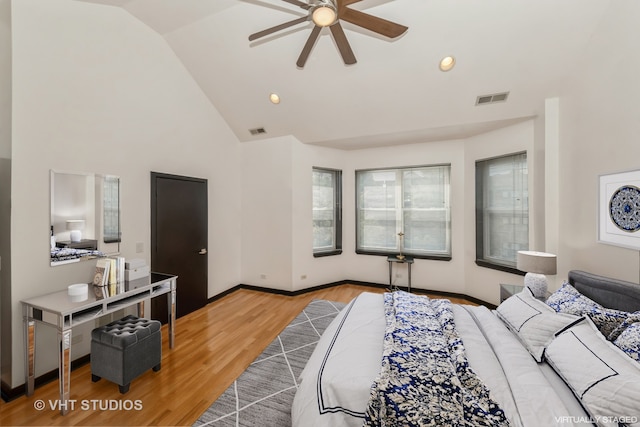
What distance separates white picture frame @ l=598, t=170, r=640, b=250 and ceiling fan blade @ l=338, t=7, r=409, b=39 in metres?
2.07

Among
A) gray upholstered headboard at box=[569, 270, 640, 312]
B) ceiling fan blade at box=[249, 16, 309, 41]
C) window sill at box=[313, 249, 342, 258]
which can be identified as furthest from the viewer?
window sill at box=[313, 249, 342, 258]

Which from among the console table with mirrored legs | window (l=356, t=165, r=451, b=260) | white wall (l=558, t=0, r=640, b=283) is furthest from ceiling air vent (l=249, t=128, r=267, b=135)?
white wall (l=558, t=0, r=640, b=283)

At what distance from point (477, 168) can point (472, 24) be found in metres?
2.07

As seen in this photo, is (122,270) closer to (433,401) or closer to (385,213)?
(433,401)

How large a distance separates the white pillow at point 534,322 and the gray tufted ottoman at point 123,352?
9.58 ft

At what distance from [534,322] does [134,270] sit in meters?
3.43

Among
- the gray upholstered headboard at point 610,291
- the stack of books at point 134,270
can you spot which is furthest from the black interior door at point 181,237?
the gray upholstered headboard at point 610,291

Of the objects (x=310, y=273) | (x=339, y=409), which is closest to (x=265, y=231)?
(x=310, y=273)

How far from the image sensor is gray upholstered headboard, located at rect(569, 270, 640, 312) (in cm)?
177

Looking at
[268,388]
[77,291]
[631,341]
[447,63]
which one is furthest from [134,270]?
[447,63]

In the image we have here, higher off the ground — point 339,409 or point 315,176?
point 315,176

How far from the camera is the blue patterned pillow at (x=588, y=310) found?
1617mm

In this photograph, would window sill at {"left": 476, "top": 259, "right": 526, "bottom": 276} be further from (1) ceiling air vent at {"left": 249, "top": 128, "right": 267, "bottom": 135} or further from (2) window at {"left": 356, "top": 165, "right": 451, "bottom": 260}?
(1) ceiling air vent at {"left": 249, "top": 128, "right": 267, "bottom": 135}

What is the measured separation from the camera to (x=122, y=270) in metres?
2.51
